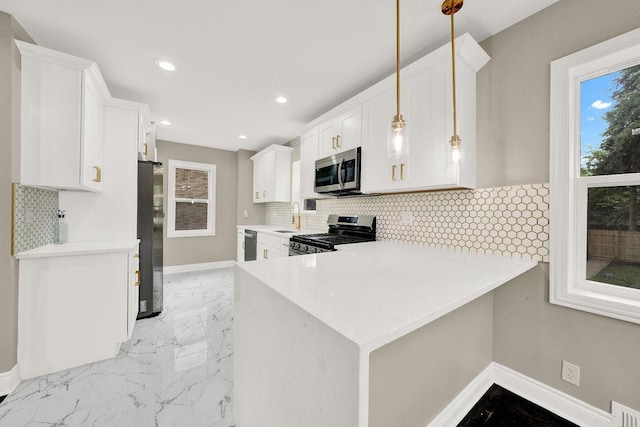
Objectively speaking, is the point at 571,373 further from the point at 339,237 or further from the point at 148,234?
the point at 148,234

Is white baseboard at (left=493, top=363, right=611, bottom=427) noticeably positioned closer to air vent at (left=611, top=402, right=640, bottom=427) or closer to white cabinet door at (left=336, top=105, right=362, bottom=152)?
air vent at (left=611, top=402, right=640, bottom=427)

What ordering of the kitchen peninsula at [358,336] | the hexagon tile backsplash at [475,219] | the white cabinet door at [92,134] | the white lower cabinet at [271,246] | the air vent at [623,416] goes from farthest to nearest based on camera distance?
the white lower cabinet at [271,246]
the white cabinet door at [92,134]
the hexagon tile backsplash at [475,219]
the air vent at [623,416]
the kitchen peninsula at [358,336]

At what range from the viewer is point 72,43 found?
6.53 feet

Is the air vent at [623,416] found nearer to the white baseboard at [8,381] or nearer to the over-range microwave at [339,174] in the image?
the over-range microwave at [339,174]

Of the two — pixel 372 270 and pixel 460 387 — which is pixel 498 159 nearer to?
pixel 372 270

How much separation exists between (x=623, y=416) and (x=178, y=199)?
19.1ft

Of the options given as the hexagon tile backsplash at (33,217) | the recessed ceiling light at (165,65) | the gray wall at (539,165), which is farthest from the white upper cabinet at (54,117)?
the gray wall at (539,165)

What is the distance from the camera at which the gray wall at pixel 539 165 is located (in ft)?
4.46

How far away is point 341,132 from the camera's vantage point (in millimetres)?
2711

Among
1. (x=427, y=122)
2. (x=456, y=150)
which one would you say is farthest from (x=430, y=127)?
(x=456, y=150)

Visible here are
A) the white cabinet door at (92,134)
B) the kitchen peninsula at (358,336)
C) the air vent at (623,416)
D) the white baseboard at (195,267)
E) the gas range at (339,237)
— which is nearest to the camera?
the kitchen peninsula at (358,336)

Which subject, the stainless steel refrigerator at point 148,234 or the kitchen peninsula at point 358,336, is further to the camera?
the stainless steel refrigerator at point 148,234

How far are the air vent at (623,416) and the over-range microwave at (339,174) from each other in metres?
2.12

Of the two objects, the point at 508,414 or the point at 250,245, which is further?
the point at 250,245
